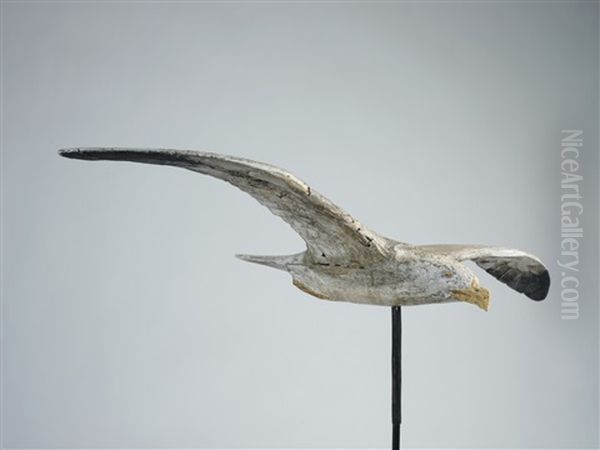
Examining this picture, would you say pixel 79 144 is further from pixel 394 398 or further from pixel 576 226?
pixel 576 226

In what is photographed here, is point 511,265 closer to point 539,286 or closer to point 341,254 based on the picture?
point 539,286

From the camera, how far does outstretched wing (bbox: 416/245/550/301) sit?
5.78 ft

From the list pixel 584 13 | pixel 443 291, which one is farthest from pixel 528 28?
pixel 443 291

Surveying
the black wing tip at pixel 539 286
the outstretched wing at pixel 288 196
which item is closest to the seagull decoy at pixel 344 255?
the outstretched wing at pixel 288 196

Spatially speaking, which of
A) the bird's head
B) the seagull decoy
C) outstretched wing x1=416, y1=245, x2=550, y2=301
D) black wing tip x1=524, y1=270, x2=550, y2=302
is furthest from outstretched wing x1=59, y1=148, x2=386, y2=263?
black wing tip x1=524, y1=270, x2=550, y2=302

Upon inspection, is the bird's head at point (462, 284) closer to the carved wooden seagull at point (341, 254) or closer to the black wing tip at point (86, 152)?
the carved wooden seagull at point (341, 254)

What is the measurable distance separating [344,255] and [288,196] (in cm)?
25

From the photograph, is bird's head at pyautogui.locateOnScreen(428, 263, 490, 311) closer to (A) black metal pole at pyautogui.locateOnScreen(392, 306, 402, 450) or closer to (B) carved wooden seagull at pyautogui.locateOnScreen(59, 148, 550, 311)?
(B) carved wooden seagull at pyautogui.locateOnScreen(59, 148, 550, 311)

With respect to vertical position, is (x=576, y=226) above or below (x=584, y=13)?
below

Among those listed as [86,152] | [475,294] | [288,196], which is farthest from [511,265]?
[86,152]

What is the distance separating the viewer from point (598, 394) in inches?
119

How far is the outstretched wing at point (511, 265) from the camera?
5.78ft

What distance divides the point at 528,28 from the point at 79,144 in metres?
1.97

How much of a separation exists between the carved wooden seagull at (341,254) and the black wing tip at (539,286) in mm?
237
